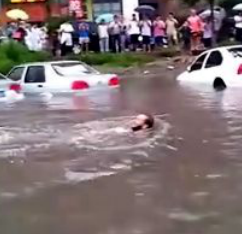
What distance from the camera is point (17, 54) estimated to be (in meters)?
34.7

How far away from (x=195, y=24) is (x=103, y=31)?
3586 millimetres

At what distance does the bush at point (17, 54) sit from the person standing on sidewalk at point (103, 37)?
2.20 metres

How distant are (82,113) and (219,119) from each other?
11.9ft

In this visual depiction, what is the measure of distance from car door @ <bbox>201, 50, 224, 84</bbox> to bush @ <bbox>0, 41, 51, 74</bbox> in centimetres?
1222

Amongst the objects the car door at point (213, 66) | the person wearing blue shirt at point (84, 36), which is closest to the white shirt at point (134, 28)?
the person wearing blue shirt at point (84, 36)

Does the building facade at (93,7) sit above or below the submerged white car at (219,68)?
above

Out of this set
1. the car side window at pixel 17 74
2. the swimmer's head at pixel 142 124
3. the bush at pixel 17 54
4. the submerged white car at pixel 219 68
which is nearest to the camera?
the swimmer's head at pixel 142 124

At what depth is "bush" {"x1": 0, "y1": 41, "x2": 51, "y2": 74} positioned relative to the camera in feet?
112

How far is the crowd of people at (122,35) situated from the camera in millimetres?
35375

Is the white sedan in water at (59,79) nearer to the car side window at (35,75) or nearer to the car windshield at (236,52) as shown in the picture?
the car side window at (35,75)

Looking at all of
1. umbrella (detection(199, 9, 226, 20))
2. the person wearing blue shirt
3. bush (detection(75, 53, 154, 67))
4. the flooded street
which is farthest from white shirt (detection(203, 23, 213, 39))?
the flooded street

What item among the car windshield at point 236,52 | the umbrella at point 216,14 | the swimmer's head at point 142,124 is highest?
the umbrella at point 216,14

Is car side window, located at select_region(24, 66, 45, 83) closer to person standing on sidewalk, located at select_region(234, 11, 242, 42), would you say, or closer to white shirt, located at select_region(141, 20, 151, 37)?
white shirt, located at select_region(141, 20, 151, 37)

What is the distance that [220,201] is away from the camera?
8250 millimetres
